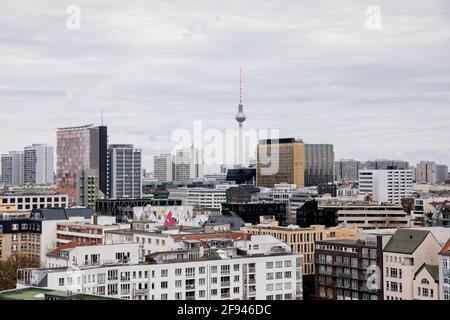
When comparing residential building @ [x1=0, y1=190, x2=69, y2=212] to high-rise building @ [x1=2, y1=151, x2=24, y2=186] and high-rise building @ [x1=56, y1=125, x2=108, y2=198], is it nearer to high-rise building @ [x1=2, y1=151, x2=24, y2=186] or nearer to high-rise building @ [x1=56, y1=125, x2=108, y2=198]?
high-rise building @ [x1=56, y1=125, x2=108, y2=198]

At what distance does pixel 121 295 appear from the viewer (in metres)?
5.71

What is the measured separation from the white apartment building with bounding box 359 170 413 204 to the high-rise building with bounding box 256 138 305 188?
6.65 feet

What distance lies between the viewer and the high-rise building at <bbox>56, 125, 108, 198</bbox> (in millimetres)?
8594

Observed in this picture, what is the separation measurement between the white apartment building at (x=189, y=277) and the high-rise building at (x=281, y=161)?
2.50 metres

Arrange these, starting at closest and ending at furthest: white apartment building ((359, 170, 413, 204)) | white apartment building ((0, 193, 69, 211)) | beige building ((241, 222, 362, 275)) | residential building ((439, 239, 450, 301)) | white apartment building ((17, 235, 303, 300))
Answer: white apartment building ((17, 235, 303, 300)) → residential building ((439, 239, 450, 301)) → beige building ((241, 222, 362, 275)) → white apartment building ((0, 193, 69, 211)) → white apartment building ((359, 170, 413, 204))

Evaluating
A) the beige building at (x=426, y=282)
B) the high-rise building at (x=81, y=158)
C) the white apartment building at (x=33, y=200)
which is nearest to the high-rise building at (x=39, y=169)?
the high-rise building at (x=81, y=158)

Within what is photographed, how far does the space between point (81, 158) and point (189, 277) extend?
4869 mm

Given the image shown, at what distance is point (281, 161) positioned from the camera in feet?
43.0

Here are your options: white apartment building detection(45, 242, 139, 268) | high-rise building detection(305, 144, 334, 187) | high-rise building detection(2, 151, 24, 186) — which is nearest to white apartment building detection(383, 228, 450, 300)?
white apartment building detection(45, 242, 139, 268)

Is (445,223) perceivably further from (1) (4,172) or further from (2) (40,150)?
(2) (40,150)

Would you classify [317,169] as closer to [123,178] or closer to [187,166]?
[123,178]

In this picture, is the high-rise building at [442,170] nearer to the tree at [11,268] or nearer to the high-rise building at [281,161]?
the high-rise building at [281,161]

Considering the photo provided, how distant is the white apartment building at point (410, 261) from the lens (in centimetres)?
688
